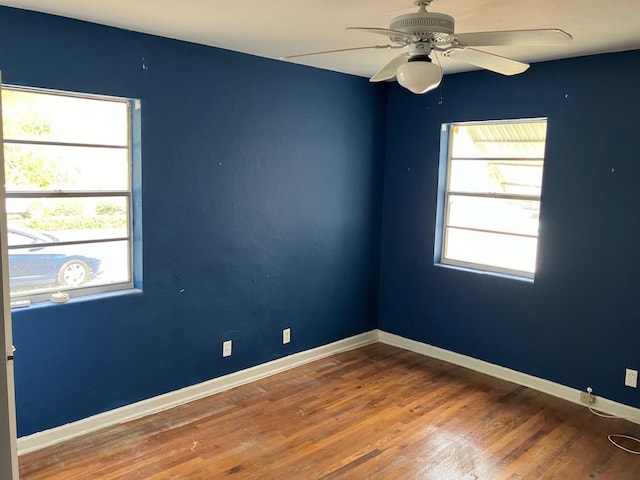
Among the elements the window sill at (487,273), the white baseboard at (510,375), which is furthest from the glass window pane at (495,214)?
the white baseboard at (510,375)

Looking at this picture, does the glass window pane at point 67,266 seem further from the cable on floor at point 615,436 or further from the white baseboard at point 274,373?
the cable on floor at point 615,436

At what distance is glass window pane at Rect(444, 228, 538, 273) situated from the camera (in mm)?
4203

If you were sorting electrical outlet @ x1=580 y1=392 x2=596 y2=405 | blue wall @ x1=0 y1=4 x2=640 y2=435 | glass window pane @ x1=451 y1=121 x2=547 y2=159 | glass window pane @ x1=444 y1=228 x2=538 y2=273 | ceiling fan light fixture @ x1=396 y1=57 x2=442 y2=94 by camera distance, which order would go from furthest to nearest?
glass window pane @ x1=444 y1=228 x2=538 y2=273 < glass window pane @ x1=451 y1=121 x2=547 y2=159 < electrical outlet @ x1=580 y1=392 x2=596 y2=405 < blue wall @ x1=0 y1=4 x2=640 y2=435 < ceiling fan light fixture @ x1=396 y1=57 x2=442 y2=94

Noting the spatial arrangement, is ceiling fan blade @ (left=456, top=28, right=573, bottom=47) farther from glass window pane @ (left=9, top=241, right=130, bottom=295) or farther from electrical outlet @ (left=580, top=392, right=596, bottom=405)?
electrical outlet @ (left=580, top=392, right=596, bottom=405)

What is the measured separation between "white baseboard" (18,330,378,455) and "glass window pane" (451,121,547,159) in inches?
77.3

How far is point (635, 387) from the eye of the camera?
3.58 meters

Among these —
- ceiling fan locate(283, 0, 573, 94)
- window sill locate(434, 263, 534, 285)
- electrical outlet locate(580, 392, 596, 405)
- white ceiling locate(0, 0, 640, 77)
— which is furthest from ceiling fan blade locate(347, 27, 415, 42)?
electrical outlet locate(580, 392, 596, 405)

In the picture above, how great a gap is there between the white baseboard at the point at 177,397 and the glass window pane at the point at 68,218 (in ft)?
3.68

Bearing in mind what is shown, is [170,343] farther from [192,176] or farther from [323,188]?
[323,188]

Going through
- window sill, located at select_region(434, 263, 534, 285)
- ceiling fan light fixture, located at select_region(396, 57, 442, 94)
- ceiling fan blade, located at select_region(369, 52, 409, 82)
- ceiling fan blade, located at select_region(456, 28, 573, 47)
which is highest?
ceiling fan blade, located at select_region(456, 28, 573, 47)

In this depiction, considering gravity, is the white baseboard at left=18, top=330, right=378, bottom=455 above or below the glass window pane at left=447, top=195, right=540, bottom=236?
below

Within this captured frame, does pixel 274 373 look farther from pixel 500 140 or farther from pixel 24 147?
pixel 500 140

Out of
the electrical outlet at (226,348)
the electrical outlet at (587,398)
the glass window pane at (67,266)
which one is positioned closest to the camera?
the glass window pane at (67,266)

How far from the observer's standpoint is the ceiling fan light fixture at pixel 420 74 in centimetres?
214
